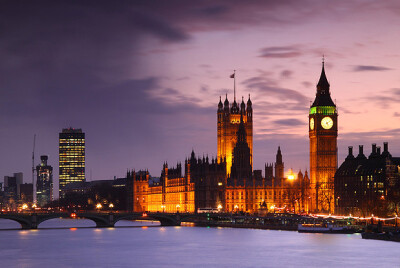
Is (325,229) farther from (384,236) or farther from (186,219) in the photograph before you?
(186,219)

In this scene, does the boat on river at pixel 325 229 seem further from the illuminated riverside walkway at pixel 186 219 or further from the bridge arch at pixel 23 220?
the bridge arch at pixel 23 220

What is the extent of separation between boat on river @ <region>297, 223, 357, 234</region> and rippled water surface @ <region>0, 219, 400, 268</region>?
143 inches

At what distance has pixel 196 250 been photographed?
11694 centimetres

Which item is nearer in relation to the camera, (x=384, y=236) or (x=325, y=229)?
(x=384, y=236)

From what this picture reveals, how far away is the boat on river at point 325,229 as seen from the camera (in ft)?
463

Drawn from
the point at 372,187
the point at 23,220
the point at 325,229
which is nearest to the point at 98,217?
the point at 23,220

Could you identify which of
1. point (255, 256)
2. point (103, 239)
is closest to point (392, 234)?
point (255, 256)

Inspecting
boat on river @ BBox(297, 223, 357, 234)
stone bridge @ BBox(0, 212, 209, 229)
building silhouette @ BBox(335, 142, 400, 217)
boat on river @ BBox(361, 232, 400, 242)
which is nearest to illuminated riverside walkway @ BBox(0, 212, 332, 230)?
stone bridge @ BBox(0, 212, 209, 229)

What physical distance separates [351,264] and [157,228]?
3057 inches

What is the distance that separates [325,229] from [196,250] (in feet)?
115

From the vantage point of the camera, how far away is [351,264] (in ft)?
326

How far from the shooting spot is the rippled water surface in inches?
4033

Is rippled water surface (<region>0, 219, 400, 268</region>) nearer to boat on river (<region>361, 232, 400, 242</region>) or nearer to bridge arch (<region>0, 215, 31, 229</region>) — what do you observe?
boat on river (<region>361, 232, 400, 242</region>)

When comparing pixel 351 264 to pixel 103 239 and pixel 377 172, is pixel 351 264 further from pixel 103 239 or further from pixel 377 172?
pixel 377 172
